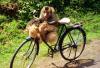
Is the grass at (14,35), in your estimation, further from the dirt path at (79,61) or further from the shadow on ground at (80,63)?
the shadow on ground at (80,63)

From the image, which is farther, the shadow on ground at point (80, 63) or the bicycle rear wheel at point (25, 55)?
the shadow on ground at point (80, 63)

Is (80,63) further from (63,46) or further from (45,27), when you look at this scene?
(45,27)

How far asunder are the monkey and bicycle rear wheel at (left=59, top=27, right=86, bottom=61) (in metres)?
0.37

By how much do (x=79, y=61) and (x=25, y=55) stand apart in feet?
5.04

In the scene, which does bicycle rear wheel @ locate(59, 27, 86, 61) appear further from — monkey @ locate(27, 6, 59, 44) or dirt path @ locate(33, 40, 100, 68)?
monkey @ locate(27, 6, 59, 44)

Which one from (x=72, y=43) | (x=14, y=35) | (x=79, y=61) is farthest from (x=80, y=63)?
(x=14, y=35)

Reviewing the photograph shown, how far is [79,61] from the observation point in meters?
7.51

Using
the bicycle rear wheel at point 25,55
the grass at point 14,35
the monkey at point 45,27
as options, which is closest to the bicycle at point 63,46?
the bicycle rear wheel at point 25,55

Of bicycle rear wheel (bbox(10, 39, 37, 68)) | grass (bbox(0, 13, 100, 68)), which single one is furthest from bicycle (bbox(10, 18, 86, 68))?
grass (bbox(0, 13, 100, 68))

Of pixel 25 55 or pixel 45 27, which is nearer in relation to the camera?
pixel 45 27

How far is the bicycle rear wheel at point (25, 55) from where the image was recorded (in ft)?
21.2

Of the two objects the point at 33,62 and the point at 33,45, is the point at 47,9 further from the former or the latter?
the point at 33,62

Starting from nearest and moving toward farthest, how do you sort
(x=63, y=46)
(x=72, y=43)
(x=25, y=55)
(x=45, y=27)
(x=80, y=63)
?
(x=45, y=27) → (x=25, y=55) → (x=63, y=46) → (x=80, y=63) → (x=72, y=43)

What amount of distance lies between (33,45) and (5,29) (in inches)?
123
